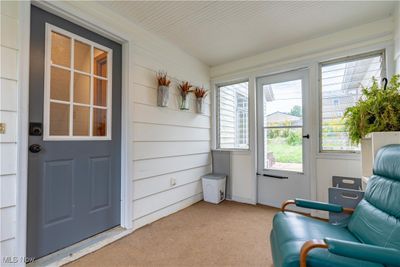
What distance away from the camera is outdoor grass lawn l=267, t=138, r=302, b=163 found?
2.82 m

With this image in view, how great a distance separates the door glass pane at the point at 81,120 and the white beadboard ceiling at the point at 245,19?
1.07m

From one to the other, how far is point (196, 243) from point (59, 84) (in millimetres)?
1953

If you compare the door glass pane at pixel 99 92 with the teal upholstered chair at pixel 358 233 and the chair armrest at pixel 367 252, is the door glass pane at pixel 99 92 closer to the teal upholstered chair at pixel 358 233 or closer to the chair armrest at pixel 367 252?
the teal upholstered chair at pixel 358 233

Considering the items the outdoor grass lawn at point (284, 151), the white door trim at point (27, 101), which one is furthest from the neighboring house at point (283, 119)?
the white door trim at point (27, 101)

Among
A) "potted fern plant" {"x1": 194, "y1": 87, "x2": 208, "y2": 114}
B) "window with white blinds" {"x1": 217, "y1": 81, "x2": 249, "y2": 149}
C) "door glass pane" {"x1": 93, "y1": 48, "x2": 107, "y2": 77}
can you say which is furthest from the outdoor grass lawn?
"door glass pane" {"x1": 93, "y1": 48, "x2": 107, "y2": 77}

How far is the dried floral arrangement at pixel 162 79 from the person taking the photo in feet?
8.27

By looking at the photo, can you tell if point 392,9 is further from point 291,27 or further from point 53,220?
point 53,220

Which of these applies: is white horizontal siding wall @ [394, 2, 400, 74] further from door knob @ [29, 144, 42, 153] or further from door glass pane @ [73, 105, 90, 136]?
door knob @ [29, 144, 42, 153]

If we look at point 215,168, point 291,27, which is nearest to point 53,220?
point 215,168

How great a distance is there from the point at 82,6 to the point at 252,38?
6.38ft

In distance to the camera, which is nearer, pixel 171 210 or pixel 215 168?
pixel 171 210

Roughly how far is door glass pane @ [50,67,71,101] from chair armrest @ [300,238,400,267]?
7.03ft

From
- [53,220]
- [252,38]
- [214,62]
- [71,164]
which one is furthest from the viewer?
[214,62]

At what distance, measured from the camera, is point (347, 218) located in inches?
62.2
